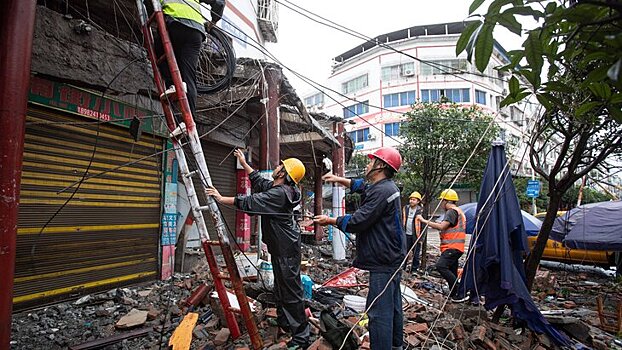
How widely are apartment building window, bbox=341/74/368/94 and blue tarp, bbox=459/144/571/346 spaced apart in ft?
93.6

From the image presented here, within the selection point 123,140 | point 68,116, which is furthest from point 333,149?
point 68,116

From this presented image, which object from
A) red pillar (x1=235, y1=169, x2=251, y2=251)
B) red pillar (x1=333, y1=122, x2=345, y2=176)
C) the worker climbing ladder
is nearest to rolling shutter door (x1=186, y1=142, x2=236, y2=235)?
red pillar (x1=235, y1=169, x2=251, y2=251)

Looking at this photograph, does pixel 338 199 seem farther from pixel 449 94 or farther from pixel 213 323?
pixel 449 94

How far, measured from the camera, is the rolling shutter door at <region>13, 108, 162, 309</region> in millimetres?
4305

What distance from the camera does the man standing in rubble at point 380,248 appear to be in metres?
3.18

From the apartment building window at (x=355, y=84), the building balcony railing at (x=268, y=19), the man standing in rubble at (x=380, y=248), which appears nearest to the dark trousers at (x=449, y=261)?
the man standing in rubble at (x=380, y=248)

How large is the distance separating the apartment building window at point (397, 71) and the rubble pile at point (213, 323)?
1034 inches

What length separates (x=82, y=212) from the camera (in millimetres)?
4902

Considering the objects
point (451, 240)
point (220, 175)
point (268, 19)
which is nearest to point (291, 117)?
point (220, 175)

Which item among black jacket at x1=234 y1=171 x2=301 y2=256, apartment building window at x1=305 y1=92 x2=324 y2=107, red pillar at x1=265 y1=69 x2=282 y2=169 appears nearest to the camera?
black jacket at x1=234 y1=171 x2=301 y2=256

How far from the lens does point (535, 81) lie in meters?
1.66

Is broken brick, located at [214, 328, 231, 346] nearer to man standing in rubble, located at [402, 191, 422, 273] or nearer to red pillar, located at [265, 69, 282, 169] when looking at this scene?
red pillar, located at [265, 69, 282, 169]

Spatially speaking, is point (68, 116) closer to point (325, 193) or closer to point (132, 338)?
point (132, 338)

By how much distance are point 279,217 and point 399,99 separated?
27.6m
